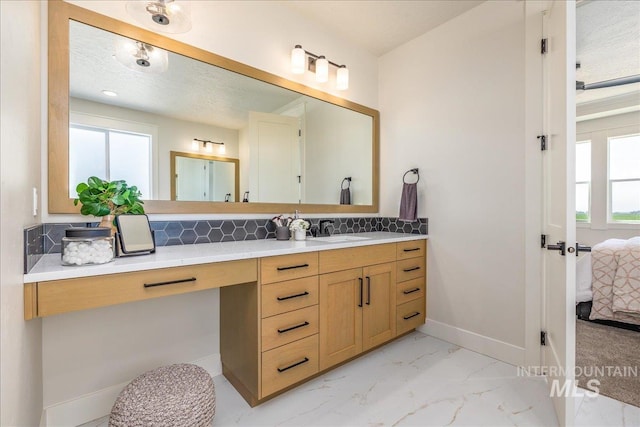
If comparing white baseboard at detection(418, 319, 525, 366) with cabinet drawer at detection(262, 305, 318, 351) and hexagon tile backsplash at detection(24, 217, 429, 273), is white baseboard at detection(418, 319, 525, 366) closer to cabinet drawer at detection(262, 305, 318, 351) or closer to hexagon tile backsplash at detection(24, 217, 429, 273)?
hexagon tile backsplash at detection(24, 217, 429, 273)

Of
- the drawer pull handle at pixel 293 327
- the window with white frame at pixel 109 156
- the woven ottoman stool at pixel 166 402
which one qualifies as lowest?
the woven ottoman stool at pixel 166 402

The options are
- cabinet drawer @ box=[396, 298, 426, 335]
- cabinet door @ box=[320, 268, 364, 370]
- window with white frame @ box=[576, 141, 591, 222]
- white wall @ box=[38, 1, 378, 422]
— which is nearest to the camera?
white wall @ box=[38, 1, 378, 422]

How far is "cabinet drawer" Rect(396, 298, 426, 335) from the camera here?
7.26 feet

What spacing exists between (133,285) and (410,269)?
6.27 ft

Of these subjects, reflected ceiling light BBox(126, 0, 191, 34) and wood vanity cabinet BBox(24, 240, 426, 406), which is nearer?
wood vanity cabinet BBox(24, 240, 426, 406)

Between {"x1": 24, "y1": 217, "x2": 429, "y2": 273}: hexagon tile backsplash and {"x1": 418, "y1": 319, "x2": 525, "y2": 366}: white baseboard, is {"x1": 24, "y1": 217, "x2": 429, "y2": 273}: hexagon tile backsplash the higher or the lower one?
the higher one

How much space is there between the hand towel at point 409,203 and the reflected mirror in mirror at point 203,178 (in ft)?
4.71

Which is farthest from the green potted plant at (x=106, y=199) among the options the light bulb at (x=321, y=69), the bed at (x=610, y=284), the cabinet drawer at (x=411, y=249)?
the bed at (x=610, y=284)

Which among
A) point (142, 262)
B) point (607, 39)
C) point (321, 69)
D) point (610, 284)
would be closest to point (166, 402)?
point (142, 262)

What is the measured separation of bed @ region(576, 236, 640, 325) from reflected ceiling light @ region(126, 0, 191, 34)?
3845 mm

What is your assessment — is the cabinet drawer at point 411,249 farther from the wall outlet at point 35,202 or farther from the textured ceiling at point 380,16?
the wall outlet at point 35,202

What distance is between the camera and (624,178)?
4.06m

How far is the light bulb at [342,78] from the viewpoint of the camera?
244cm

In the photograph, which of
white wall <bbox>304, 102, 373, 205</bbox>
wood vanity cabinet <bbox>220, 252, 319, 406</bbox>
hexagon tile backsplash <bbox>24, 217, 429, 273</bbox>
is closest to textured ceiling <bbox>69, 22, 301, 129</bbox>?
white wall <bbox>304, 102, 373, 205</bbox>
